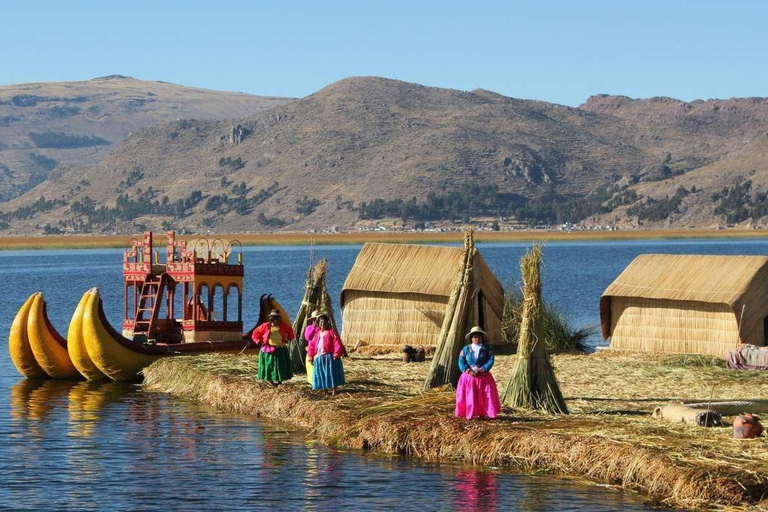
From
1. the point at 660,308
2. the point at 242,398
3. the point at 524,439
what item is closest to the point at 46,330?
the point at 242,398

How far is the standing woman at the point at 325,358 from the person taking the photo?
20.9 metres

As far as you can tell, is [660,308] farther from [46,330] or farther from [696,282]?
[46,330]

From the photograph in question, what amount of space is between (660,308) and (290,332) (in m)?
7.62

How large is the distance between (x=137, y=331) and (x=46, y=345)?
1.97 metres

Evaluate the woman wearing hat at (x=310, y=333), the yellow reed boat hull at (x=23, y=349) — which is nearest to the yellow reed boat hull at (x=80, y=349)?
the yellow reed boat hull at (x=23, y=349)

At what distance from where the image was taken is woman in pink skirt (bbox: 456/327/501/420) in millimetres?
17672

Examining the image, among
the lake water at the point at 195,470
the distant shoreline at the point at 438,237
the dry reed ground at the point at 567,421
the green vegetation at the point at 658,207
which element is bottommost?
the lake water at the point at 195,470

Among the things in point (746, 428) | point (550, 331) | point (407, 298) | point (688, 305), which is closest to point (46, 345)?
point (407, 298)

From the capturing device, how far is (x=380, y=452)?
58.8 ft

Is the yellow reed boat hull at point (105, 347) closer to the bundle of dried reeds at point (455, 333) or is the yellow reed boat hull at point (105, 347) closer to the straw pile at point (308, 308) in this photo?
the straw pile at point (308, 308)

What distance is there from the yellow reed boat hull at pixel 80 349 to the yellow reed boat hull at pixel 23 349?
1198mm

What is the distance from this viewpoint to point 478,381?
1775 centimetres

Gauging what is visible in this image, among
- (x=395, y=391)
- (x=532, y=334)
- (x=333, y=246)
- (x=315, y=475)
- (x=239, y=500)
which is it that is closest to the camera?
(x=239, y=500)

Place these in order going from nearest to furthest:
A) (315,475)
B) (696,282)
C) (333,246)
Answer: (315,475) → (696,282) → (333,246)
